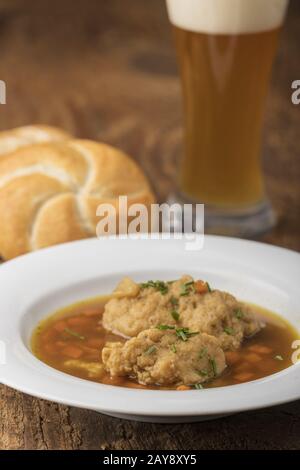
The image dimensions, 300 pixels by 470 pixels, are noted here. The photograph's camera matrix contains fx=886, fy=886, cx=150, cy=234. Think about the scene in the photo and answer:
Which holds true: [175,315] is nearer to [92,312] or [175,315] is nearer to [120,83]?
[92,312]

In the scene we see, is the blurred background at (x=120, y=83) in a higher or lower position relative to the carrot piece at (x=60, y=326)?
higher

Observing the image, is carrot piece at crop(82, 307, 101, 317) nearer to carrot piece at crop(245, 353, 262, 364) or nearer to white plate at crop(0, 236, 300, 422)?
white plate at crop(0, 236, 300, 422)

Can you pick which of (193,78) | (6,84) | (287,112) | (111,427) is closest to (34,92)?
(6,84)

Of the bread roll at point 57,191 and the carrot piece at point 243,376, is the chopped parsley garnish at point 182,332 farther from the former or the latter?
the bread roll at point 57,191

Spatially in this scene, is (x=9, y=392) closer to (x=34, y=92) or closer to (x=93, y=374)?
(x=93, y=374)

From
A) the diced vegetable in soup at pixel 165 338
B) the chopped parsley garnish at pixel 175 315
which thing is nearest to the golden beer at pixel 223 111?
the diced vegetable in soup at pixel 165 338

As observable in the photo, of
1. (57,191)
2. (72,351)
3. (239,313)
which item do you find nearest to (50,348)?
(72,351)
